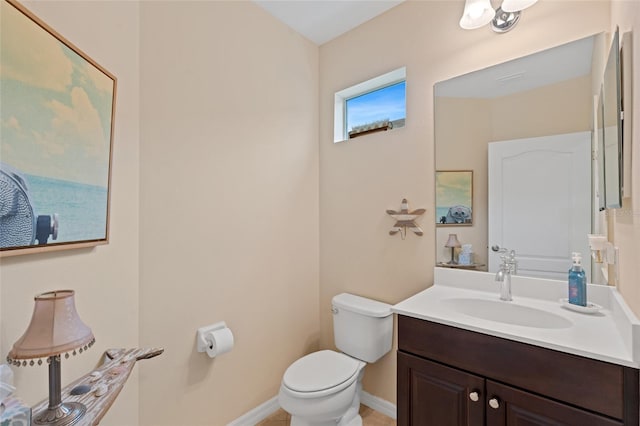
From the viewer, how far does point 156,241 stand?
147 cm

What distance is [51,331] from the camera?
0.79 m

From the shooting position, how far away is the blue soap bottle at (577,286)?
1276mm

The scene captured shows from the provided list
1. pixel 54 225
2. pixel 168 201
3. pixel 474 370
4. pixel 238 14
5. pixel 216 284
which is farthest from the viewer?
pixel 238 14

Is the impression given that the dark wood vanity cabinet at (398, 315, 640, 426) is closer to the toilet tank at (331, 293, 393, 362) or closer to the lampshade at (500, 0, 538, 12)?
the toilet tank at (331, 293, 393, 362)

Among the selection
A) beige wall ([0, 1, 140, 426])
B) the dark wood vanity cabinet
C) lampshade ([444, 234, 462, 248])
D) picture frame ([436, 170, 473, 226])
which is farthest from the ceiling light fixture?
beige wall ([0, 1, 140, 426])

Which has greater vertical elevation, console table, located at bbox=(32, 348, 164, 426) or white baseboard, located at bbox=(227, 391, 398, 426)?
console table, located at bbox=(32, 348, 164, 426)

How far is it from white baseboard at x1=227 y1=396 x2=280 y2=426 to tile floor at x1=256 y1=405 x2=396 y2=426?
0.08 feet

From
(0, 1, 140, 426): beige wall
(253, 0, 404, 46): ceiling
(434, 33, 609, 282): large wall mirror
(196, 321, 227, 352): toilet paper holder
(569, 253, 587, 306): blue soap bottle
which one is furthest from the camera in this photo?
(253, 0, 404, 46): ceiling

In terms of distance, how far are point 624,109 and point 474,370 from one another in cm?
106

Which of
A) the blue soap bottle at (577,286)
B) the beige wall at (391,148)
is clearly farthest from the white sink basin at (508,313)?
the beige wall at (391,148)

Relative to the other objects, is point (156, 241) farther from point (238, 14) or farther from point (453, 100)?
point (453, 100)

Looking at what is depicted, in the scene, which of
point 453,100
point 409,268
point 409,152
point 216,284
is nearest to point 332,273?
point 409,268

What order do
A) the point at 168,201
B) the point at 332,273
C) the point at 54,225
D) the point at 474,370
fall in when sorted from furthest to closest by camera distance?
1. the point at 332,273
2. the point at 168,201
3. the point at 474,370
4. the point at 54,225

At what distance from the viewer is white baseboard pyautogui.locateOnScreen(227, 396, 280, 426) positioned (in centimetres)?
184
